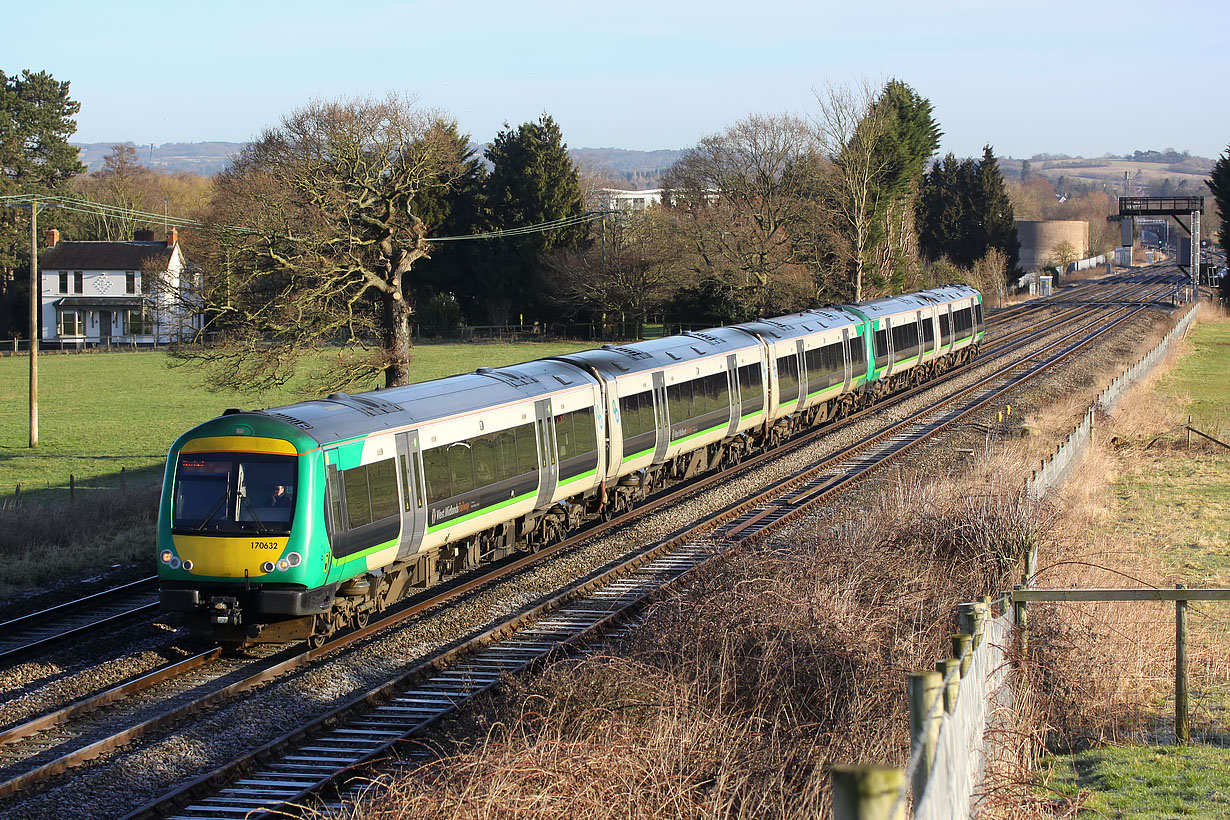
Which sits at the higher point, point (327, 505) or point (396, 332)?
point (396, 332)

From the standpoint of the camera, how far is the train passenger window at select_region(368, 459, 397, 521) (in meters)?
13.5

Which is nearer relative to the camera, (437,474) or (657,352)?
(437,474)

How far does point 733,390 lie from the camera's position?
2395cm

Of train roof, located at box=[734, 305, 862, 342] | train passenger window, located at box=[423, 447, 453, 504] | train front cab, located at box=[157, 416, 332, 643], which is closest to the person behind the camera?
train front cab, located at box=[157, 416, 332, 643]

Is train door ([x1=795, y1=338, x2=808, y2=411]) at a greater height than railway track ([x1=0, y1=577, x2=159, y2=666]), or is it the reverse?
train door ([x1=795, y1=338, x2=808, y2=411])

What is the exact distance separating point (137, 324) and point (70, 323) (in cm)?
441

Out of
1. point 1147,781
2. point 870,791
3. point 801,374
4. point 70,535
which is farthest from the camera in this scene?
point 801,374

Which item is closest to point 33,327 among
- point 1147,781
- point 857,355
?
point 857,355

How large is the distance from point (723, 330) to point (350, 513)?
14.2 metres

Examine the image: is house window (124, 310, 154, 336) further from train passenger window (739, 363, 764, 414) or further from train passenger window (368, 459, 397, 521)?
train passenger window (368, 459, 397, 521)

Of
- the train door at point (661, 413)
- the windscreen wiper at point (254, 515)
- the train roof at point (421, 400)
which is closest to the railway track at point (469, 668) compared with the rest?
the train door at point (661, 413)

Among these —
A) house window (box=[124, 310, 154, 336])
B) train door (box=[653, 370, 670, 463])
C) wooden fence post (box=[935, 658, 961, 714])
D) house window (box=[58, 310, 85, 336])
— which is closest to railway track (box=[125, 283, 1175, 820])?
train door (box=[653, 370, 670, 463])

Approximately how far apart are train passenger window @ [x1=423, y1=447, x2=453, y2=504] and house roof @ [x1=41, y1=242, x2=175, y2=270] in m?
67.8

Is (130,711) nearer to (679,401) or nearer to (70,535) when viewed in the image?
(70,535)
